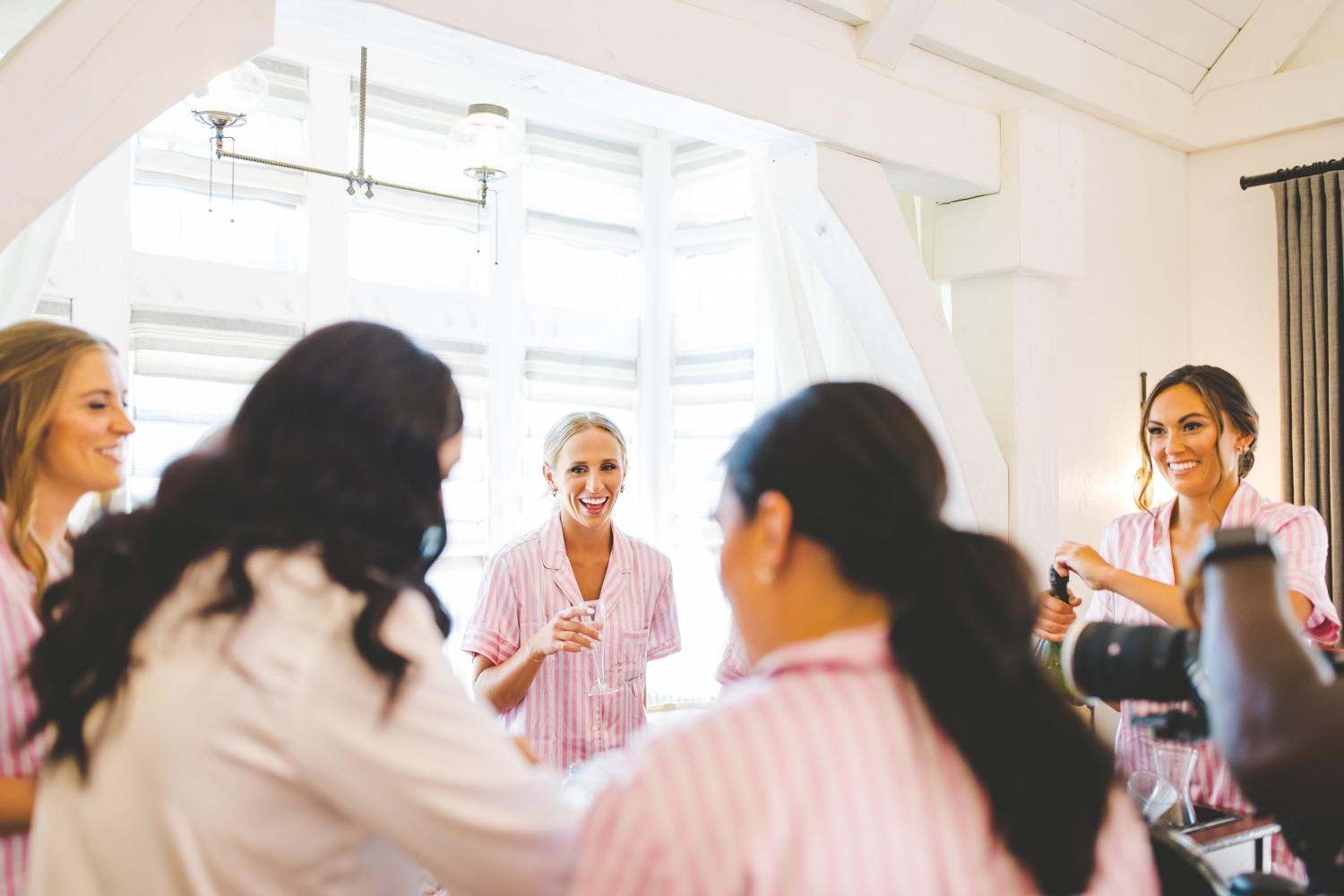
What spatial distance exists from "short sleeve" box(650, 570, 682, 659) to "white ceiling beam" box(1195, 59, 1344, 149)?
2.82m

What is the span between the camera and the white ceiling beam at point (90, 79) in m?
1.57

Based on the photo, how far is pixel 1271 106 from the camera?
3717mm

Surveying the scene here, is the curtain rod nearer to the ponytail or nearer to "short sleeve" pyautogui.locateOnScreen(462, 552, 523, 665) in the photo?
"short sleeve" pyautogui.locateOnScreen(462, 552, 523, 665)

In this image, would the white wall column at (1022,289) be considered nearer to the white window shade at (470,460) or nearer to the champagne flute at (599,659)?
the champagne flute at (599,659)

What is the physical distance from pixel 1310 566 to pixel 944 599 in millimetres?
1840

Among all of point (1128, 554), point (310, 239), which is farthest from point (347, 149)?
point (1128, 554)

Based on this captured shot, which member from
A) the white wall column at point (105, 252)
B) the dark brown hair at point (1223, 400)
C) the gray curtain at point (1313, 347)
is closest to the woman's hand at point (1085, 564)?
the dark brown hair at point (1223, 400)

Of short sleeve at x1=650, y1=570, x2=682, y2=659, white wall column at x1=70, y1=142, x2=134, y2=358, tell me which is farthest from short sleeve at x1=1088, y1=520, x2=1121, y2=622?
white wall column at x1=70, y1=142, x2=134, y2=358

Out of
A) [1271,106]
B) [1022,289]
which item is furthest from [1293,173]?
[1022,289]

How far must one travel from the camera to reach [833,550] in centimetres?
90

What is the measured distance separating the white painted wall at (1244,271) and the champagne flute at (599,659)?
2580 millimetres

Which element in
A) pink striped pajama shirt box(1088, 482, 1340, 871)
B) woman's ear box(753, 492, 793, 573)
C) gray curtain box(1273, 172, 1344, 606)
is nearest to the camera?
woman's ear box(753, 492, 793, 573)

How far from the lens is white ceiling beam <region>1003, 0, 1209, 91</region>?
10.9 ft

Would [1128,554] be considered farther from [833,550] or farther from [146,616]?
[146,616]
